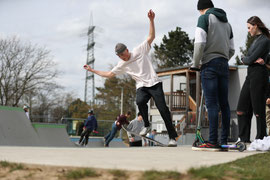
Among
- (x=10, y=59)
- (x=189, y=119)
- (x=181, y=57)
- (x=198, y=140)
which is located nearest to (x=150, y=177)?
(x=198, y=140)

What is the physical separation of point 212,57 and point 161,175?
280cm

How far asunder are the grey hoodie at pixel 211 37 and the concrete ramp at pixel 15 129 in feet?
22.2

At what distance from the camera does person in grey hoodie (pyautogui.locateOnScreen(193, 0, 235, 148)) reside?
16.6ft

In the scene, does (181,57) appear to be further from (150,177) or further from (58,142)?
(150,177)

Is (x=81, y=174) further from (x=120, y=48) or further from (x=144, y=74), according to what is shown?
(x=120, y=48)

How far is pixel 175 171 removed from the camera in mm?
2742

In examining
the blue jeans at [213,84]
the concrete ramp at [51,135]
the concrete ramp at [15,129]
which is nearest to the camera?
the blue jeans at [213,84]

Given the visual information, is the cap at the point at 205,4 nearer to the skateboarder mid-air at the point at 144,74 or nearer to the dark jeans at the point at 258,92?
the skateboarder mid-air at the point at 144,74

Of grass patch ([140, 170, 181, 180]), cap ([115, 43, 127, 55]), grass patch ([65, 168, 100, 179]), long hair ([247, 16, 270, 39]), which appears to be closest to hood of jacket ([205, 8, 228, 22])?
long hair ([247, 16, 270, 39])

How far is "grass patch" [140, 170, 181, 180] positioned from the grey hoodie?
8.42ft

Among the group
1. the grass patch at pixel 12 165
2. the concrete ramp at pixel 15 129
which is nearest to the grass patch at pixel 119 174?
the grass patch at pixel 12 165

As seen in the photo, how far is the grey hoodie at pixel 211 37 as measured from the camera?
16.4 ft

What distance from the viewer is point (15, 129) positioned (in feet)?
36.7

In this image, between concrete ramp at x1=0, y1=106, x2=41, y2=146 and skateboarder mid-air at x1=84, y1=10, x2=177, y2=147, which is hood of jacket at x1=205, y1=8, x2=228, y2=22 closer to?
skateboarder mid-air at x1=84, y1=10, x2=177, y2=147
